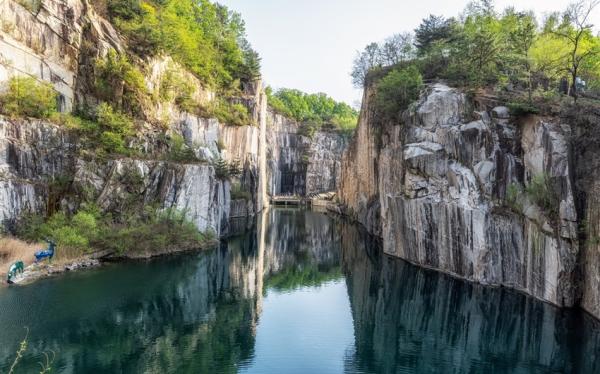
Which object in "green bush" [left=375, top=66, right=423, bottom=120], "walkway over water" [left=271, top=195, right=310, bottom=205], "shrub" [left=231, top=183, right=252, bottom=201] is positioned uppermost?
"green bush" [left=375, top=66, right=423, bottom=120]

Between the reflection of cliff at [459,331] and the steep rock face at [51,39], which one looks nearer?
the reflection of cliff at [459,331]

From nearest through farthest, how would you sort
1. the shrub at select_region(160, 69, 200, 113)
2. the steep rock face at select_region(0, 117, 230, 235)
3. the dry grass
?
1. the dry grass
2. the steep rock face at select_region(0, 117, 230, 235)
3. the shrub at select_region(160, 69, 200, 113)

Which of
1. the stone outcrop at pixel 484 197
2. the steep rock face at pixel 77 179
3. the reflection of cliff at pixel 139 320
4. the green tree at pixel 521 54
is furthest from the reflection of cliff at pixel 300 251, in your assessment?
the green tree at pixel 521 54

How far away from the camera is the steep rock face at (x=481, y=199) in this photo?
62.3ft

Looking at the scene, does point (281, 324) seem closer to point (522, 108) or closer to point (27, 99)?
point (522, 108)

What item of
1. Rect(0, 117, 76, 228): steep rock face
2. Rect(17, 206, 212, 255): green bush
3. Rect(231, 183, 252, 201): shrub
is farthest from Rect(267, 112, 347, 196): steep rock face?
Rect(0, 117, 76, 228): steep rock face

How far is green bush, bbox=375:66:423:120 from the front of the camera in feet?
97.3

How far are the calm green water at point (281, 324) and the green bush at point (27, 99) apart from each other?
1147 centimetres

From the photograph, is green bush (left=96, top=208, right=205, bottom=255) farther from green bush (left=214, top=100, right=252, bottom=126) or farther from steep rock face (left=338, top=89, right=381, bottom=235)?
steep rock face (left=338, top=89, right=381, bottom=235)

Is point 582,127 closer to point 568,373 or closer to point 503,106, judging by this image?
point 503,106

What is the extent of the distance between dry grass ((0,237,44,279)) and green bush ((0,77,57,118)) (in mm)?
8305

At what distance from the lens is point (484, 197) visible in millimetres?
22609

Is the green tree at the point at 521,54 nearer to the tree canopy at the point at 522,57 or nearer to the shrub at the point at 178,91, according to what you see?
the tree canopy at the point at 522,57

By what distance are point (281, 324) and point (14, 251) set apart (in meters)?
15.4
